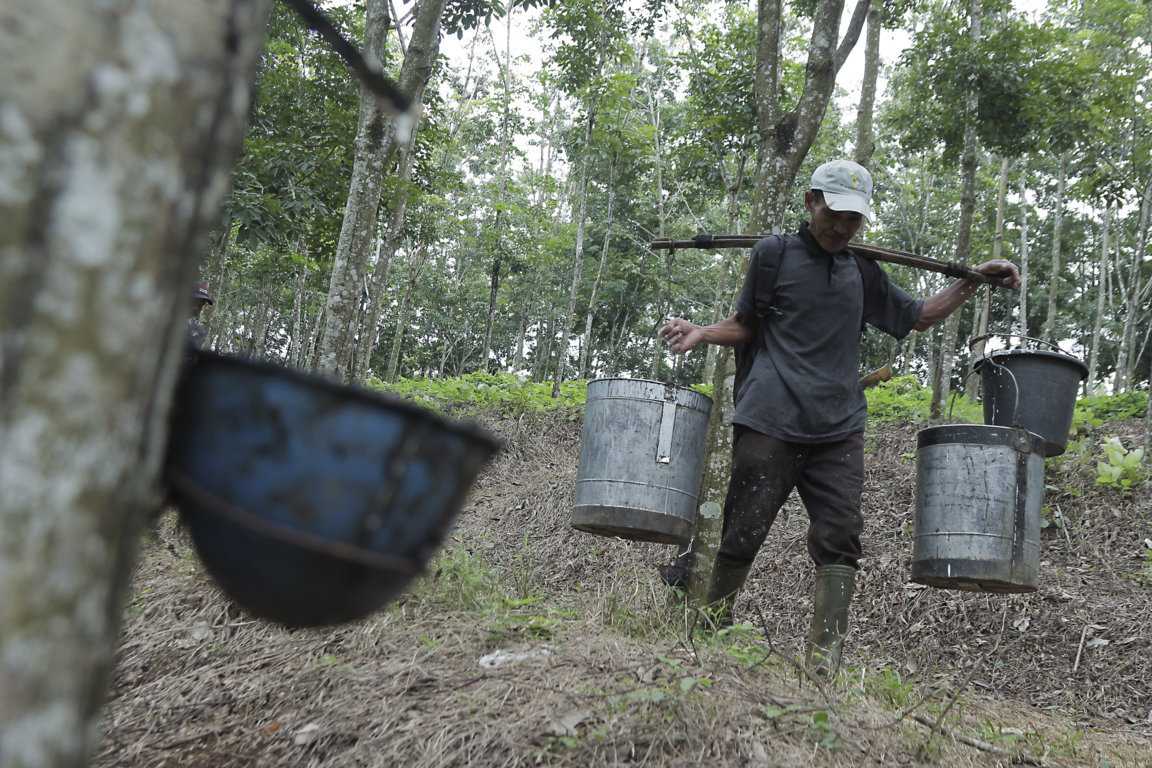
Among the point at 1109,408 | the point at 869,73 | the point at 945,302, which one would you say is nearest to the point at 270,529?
the point at 945,302

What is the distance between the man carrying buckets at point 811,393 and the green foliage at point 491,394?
26.0 feet

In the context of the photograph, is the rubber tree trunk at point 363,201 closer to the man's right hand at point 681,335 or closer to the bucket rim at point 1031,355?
the man's right hand at point 681,335

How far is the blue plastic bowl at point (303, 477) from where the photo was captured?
120 centimetres

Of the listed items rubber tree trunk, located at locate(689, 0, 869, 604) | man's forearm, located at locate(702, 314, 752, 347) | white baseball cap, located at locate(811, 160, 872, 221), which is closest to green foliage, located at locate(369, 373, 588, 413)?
rubber tree trunk, located at locate(689, 0, 869, 604)

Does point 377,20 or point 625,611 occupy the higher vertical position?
point 377,20

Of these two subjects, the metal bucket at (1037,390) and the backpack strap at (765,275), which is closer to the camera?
the backpack strap at (765,275)

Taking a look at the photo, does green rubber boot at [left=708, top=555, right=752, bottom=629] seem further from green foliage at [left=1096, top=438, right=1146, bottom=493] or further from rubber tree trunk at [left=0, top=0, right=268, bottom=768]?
green foliage at [left=1096, top=438, right=1146, bottom=493]

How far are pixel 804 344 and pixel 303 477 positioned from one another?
3117mm

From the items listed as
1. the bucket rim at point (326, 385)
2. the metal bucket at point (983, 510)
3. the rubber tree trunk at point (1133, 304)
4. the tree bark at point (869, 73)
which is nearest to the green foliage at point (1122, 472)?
the metal bucket at point (983, 510)

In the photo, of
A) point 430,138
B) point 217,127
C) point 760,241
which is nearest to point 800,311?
point 760,241

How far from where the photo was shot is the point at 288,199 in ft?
39.3

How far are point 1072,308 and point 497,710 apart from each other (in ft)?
108

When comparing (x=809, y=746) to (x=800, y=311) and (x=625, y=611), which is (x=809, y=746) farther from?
(x=800, y=311)

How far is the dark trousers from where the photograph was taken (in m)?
3.88
